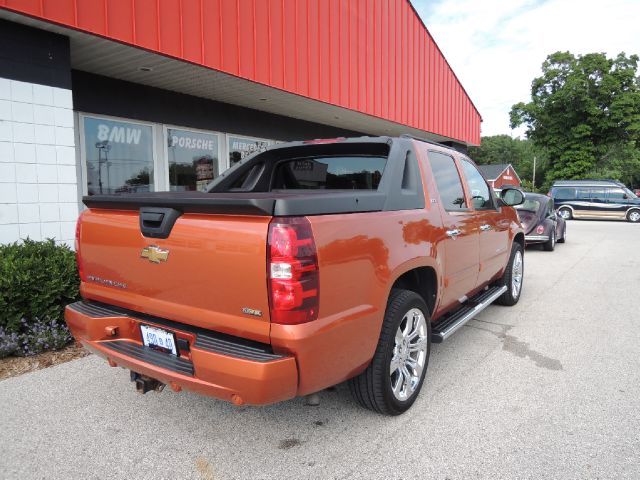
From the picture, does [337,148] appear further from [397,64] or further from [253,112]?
[397,64]

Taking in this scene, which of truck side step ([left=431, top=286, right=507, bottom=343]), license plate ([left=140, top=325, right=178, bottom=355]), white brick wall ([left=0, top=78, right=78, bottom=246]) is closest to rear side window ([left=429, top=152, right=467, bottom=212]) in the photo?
truck side step ([left=431, top=286, right=507, bottom=343])

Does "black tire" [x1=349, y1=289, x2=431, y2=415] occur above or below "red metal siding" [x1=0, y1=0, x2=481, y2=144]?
below

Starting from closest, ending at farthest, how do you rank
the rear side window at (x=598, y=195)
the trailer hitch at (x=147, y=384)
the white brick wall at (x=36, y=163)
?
the trailer hitch at (x=147, y=384) → the white brick wall at (x=36, y=163) → the rear side window at (x=598, y=195)

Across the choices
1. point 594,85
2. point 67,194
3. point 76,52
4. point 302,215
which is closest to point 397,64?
point 76,52

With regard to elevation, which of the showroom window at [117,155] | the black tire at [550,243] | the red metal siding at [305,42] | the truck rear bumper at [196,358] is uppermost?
the red metal siding at [305,42]

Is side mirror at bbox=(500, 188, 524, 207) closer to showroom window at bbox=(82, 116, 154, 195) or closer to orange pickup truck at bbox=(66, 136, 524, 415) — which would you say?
orange pickup truck at bbox=(66, 136, 524, 415)

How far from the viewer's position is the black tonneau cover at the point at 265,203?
2.13 m

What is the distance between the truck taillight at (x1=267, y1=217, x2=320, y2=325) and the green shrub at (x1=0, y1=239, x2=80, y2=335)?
3.07 metres

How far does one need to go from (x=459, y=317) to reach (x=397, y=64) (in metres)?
9.95

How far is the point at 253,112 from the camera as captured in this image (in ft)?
34.8

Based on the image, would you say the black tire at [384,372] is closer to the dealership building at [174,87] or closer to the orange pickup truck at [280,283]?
the orange pickup truck at [280,283]

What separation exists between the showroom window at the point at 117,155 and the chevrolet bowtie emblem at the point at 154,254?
5.93 meters

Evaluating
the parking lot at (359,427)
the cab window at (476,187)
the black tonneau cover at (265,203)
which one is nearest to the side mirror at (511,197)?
the cab window at (476,187)

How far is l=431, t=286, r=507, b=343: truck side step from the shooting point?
3.46 metres
